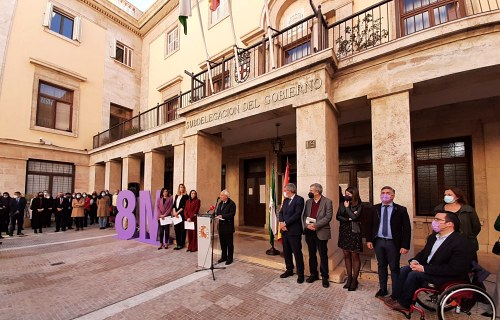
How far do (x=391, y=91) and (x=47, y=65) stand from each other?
58.0 ft

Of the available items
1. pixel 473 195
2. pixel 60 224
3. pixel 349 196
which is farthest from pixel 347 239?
pixel 60 224

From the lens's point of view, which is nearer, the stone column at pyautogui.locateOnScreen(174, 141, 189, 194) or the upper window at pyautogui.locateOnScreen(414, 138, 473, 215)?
the upper window at pyautogui.locateOnScreen(414, 138, 473, 215)

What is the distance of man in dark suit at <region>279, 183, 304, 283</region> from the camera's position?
16.6 feet

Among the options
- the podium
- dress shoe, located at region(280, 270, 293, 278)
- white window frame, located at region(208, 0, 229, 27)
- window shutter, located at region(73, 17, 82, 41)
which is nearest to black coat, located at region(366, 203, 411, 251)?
dress shoe, located at region(280, 270, 293, 278)

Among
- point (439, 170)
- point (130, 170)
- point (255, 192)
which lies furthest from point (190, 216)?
point (439, 170)

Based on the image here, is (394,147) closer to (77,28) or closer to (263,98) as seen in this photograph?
(263,98)

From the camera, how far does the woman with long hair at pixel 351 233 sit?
448cm

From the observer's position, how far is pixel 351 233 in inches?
179

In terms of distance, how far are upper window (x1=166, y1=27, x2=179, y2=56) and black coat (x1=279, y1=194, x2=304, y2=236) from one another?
1324cm

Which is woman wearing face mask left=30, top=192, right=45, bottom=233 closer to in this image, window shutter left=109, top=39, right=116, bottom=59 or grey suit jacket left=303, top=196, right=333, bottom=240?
window shutter left=109, top=39, right=116, bottom=59

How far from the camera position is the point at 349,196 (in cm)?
468

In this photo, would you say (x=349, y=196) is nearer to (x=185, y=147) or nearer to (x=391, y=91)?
(x=391, y=91)

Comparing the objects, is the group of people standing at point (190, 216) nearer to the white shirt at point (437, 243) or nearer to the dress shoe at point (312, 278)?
the dress shoe at point (312, 278)

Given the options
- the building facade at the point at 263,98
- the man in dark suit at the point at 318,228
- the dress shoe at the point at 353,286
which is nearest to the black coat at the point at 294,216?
the man in dark suit at the point at 318,228
